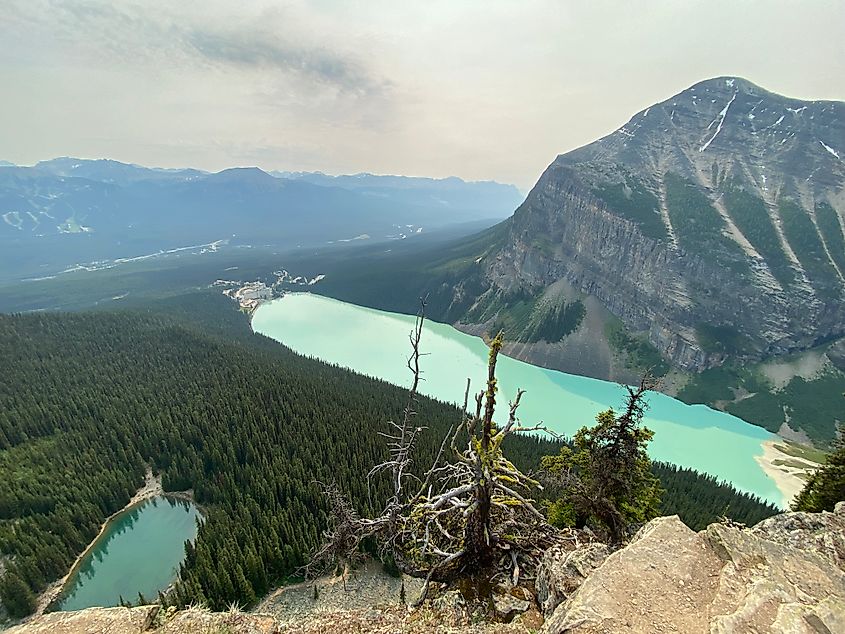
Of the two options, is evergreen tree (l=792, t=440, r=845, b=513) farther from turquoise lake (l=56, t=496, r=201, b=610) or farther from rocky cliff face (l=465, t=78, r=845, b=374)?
rocky cliff face (l=465, t=78, r=845, b=374)

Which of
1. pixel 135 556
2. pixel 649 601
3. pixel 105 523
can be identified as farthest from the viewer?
pixel 105 523

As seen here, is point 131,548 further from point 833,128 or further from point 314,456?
point 833,128

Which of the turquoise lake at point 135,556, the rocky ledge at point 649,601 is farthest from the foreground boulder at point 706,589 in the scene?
the turquoise lake at point 135,556

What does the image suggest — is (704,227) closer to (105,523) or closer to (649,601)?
(649,601)

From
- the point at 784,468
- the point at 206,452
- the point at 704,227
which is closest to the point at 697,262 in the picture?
the point at 704,227

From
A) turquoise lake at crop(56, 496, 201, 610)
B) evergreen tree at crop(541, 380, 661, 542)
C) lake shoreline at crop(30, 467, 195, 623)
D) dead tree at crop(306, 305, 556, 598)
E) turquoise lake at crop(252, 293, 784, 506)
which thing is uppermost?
dead tree at crop(306, 305, 556, 598)

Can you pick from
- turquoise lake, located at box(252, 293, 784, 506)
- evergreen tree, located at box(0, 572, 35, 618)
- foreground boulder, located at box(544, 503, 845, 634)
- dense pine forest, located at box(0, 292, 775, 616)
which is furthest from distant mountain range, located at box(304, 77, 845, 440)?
evergreen tree, located at box(0, 572, 35, 618)
